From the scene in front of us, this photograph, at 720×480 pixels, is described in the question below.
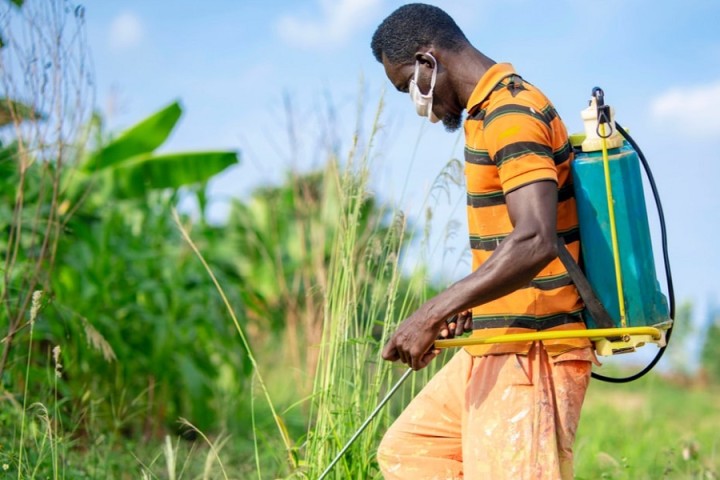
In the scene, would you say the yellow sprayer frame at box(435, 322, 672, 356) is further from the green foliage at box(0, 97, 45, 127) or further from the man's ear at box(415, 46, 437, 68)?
the green foliage at box(0, 97, 45, 127)

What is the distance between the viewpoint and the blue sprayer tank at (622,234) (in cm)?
265

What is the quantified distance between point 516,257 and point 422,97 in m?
0.72

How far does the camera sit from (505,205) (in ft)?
8.94

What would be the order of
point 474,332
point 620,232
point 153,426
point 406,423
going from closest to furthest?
point 620,232 → point 474,332 → point 406,423 → point 153,426

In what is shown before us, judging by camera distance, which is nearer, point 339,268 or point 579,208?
point 579,208

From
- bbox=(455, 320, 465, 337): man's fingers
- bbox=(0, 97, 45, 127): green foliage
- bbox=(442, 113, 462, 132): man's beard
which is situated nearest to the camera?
bbox=(442, 113, 462, 132): man's beard

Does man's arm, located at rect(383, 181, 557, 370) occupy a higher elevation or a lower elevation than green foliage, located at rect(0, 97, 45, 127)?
lower

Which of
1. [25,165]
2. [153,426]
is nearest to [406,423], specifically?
[25,165]

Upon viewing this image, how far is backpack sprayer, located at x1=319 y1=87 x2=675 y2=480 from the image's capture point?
2.65 metres

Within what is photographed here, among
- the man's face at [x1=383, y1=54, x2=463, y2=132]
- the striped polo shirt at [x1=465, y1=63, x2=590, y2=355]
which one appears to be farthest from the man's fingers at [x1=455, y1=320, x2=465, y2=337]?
the man's face at [x1=383, y1=54, x2=463, y2=132]

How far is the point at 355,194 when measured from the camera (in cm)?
382

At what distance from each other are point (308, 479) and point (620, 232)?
150cm

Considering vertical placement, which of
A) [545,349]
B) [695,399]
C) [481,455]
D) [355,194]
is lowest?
[695,399]

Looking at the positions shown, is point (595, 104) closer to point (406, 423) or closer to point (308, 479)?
point (406, 423)
